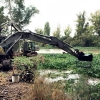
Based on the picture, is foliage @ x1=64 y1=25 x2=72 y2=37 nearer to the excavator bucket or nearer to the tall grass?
the excavator bucket

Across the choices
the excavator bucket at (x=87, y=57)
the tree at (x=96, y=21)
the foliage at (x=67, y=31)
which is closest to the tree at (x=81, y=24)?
the tree at (x=96, y=21)

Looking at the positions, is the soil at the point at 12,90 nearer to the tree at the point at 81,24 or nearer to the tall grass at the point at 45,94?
the tall grass at the point at 45,94

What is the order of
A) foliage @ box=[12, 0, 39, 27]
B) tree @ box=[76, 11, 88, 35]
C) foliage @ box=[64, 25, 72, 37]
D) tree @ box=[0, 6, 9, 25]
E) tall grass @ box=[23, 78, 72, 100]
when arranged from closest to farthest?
tall grass @ box=[23, 78, 72, 100] → tree @ box=[0, 6, 9, 25] → foliage @ box=[12, 0, 39, 27] → tree @ box=[76, 11, 88, 35] → foliage @ box=[64, 25, 72, 37]

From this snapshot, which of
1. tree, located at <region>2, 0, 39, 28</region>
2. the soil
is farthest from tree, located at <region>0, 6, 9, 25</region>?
the soil

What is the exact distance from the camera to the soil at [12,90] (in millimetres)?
9117

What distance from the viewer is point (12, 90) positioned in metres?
10.2

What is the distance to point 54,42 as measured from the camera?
1598 cm

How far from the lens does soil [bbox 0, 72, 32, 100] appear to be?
9.12 m

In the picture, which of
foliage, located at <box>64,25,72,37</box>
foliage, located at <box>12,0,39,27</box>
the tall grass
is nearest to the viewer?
→ the tall grass

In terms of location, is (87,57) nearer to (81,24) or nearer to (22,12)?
(22,12)

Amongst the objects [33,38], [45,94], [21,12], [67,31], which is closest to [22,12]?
[21,12]

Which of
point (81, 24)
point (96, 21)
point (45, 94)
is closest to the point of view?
point (45, 94)

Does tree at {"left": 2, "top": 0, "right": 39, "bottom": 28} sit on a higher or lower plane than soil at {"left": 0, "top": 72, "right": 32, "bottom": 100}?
higher

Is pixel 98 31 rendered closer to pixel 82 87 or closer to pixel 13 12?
pixel 13 12
